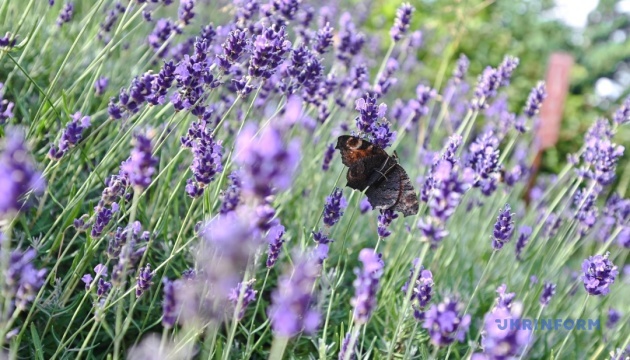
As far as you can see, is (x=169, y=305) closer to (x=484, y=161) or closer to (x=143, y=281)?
(x=143, y=281)

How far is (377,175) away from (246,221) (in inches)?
31.4

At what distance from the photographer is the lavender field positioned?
125 cm

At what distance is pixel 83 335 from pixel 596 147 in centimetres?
226

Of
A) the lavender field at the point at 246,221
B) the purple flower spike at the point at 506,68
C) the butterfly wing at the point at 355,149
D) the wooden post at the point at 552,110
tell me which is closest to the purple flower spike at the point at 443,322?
the lavender field at the point at 246,221

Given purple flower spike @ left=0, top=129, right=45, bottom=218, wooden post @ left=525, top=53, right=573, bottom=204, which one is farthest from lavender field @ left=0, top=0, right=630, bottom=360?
wooden post @ left=525, top=53, right=573, bottom=204

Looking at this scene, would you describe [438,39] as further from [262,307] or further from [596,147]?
[262,307]

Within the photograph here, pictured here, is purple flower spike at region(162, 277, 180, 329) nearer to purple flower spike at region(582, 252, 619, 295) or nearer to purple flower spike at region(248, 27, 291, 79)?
purple flower spike at region(248, 27, 291, 79)

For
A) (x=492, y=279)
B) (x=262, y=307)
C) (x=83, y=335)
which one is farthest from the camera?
(x=492, y=279)

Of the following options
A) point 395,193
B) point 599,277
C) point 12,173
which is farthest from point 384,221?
point 12,173

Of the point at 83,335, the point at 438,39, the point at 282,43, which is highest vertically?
the point at 438,39

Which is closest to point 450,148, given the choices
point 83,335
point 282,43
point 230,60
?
point 282,43

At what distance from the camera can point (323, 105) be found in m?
2.69

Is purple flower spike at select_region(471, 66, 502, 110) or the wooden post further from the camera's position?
the wooden post

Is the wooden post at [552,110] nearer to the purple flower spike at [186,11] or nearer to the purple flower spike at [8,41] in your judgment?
the purple flower spike at [186,11]
